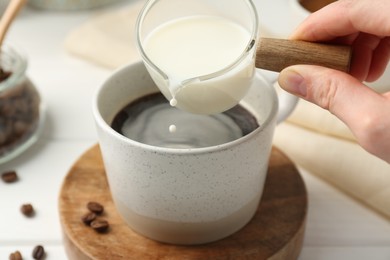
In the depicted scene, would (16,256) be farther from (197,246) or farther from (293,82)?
A: (293,82)

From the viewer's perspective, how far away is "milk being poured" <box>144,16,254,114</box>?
0.73 m

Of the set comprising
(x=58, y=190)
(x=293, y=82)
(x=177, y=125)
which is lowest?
(x=58, y=190)

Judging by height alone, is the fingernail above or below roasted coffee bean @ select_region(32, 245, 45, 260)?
above

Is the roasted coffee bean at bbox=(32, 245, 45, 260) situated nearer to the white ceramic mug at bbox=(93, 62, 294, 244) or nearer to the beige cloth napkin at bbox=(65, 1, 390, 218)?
the white ceramic mug at bbox=(93, 62, 294, 244)

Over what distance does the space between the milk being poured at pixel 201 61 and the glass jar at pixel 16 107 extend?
0.33m

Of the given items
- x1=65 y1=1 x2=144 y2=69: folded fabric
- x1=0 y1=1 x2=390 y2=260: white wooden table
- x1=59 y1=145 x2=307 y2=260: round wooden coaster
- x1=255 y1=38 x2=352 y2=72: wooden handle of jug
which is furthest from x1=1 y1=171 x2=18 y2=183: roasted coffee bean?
x1=255 y1=38 x2=352 y2=72: wooden handle of jug

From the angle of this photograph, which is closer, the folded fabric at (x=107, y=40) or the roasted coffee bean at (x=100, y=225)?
the roasted coffee bean at (x=100, y=225)

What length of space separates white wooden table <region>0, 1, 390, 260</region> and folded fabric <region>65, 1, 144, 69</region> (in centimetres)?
2

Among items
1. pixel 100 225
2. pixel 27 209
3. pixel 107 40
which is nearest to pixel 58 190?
pixel 27 209

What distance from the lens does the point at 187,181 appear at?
75 centimetres

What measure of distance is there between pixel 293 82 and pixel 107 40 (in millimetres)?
644

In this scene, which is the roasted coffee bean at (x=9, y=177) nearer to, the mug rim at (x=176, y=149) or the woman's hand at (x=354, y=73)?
the mug rim at (x=176, y=149)

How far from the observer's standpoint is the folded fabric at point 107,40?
1.25 metres

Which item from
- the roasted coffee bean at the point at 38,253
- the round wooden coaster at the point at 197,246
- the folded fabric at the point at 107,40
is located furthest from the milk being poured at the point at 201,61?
the folded fabric at the point at 107,40
